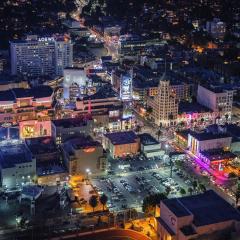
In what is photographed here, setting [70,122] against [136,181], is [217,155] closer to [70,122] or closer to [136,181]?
[136,181]

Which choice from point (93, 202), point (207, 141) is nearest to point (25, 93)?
point (207, 141)

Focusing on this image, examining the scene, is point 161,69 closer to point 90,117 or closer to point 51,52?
point 51,52

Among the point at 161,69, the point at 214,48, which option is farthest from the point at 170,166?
the point at 214,48

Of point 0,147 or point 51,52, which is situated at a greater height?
point 51,52

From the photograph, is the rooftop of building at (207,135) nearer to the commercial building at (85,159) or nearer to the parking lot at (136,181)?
the parking lot at (136,181)

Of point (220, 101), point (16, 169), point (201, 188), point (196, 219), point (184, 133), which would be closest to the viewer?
point (196, 219)

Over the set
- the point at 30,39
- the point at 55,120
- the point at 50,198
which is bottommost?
the point at 50,198

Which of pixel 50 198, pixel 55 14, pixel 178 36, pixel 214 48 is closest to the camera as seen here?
pixel 50 198
